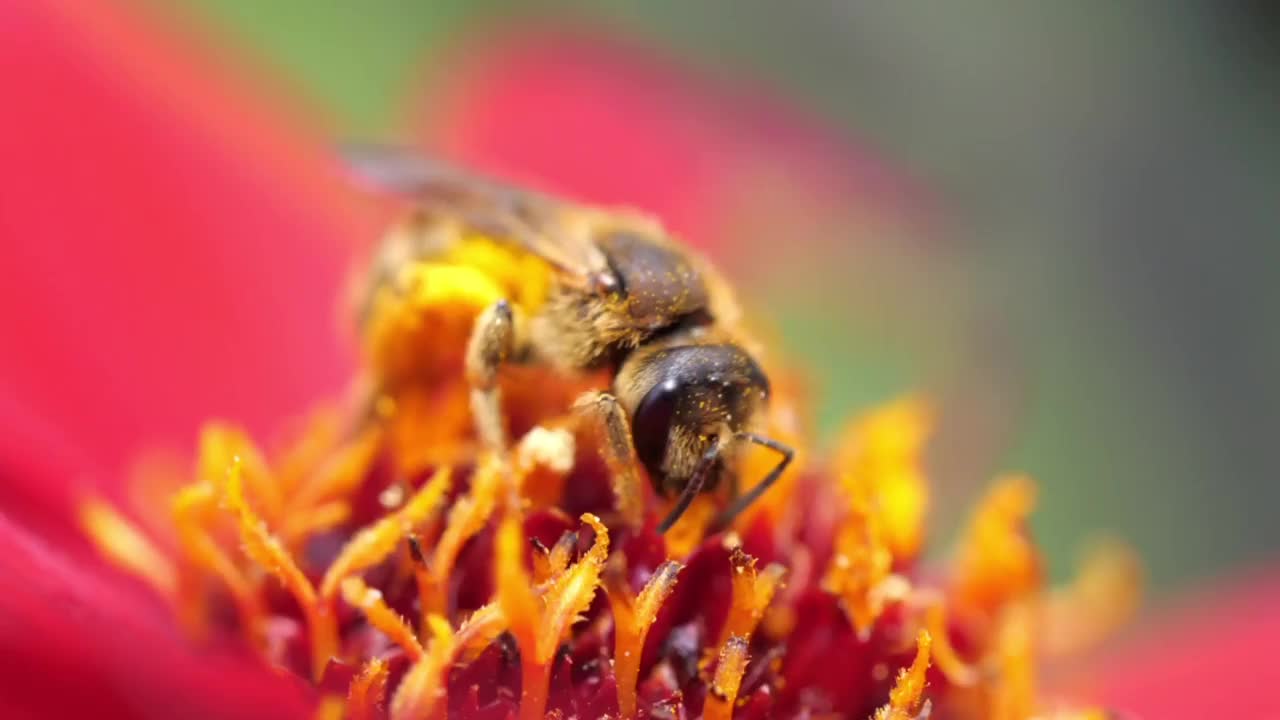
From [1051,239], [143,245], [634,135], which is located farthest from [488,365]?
[1051,239]

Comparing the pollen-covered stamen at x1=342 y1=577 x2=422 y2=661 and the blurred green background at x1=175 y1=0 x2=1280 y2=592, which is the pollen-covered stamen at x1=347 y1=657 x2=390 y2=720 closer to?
the pollen-covered stamen at x1=342 y1=577 x2=422 y2=661

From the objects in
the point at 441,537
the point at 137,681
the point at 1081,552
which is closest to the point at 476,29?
the point at 1081,552

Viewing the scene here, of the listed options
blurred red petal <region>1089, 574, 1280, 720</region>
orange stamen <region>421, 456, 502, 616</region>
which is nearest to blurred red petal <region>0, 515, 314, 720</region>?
orange stamen <region>421, 456, 502, 616</region>

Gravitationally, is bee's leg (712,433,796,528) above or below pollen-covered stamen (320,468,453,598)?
above

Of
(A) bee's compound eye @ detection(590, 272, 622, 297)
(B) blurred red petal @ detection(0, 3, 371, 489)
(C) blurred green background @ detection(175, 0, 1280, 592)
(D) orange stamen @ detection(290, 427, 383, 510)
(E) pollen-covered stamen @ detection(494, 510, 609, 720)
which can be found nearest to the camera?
(E) pollen-covered stamen @ detection(494, 510, 609, 720)

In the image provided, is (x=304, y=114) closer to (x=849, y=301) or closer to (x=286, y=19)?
(x=286, y=19)

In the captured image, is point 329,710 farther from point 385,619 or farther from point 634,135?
point 634,135
